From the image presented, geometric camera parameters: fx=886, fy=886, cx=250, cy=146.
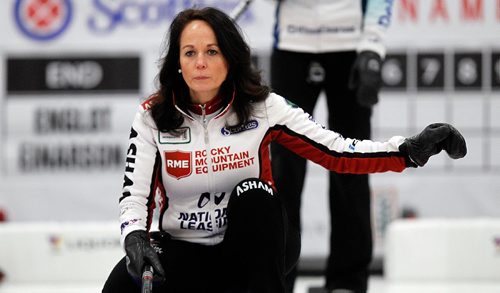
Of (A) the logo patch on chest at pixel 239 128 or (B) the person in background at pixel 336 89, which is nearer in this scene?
(A) the logo patch on chest at pixel 239 128

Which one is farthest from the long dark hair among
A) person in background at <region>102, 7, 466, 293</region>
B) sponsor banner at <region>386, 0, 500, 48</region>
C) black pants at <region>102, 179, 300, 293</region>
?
sponsor banner at <region>386, 0, 500, 48</region>

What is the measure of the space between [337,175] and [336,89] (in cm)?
24

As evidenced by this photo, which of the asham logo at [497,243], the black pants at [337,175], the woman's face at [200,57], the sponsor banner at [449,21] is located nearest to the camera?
the woman's face at [200,57]

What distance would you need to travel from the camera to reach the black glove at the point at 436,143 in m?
1.72

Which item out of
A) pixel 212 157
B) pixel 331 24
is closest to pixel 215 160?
pixel 212 157

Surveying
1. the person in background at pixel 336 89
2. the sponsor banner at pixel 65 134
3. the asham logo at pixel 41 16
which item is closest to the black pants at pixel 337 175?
the person in background at pixel 336 89

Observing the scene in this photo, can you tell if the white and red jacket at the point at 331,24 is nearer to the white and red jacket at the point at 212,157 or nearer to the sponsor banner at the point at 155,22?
the white and red jacket at the point at 212,157

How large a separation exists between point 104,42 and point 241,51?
6.23 feet

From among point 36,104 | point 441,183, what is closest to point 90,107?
point 36,104

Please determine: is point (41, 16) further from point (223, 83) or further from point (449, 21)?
point (223, 83)

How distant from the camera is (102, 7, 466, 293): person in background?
5.86ft

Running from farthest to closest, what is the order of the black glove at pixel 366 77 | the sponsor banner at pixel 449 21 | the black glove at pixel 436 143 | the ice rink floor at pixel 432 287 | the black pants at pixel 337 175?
the sponsor banner at pixel 449 21 < the ice rink floor at pixel 432 287 < the black pants at pixel 337 175 < the black glove at pixel 366 77 < the black glove at pixel 436 143

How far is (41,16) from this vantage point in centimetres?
368

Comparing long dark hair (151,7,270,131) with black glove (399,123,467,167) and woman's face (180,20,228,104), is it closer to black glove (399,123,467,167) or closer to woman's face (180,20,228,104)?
woman's face (180,20,228,104)
